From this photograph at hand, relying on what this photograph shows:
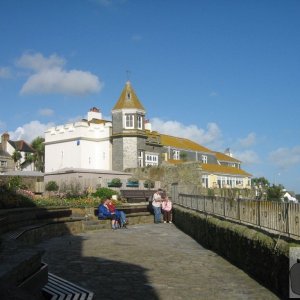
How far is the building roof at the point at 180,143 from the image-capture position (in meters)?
70.1

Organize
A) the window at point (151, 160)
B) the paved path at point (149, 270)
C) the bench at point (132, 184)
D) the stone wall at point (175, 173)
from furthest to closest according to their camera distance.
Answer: the window at point (151, 160) → the stone wall at point (175, 173) → the bench at point (132, 184) → the paved path at point (149, 270)

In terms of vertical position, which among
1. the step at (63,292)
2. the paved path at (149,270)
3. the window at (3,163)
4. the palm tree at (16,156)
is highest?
the palm tree at (16,156)

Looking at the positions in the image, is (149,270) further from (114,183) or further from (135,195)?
(114,183)

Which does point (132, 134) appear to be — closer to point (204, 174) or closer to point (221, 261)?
point (204, 174)

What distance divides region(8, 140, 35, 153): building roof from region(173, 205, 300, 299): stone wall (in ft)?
244

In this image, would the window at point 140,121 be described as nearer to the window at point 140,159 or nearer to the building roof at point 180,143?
the window at point 140,159

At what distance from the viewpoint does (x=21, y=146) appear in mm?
86500

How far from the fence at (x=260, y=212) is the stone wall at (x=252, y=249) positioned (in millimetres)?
265

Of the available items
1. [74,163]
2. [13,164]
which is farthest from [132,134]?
[13,164]

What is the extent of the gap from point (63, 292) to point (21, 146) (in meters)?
81.9

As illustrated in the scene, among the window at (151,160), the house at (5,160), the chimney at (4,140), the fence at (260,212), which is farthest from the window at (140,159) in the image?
the fence at (260,212)

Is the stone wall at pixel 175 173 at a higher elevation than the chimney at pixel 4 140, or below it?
below

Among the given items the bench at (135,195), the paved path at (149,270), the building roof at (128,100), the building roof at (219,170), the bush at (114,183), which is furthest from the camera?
the building roof at (219,170)

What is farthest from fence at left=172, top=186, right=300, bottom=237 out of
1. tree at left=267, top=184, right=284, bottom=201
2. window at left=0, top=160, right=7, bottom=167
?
window at left=0, top=160, right=7, bottom=167
